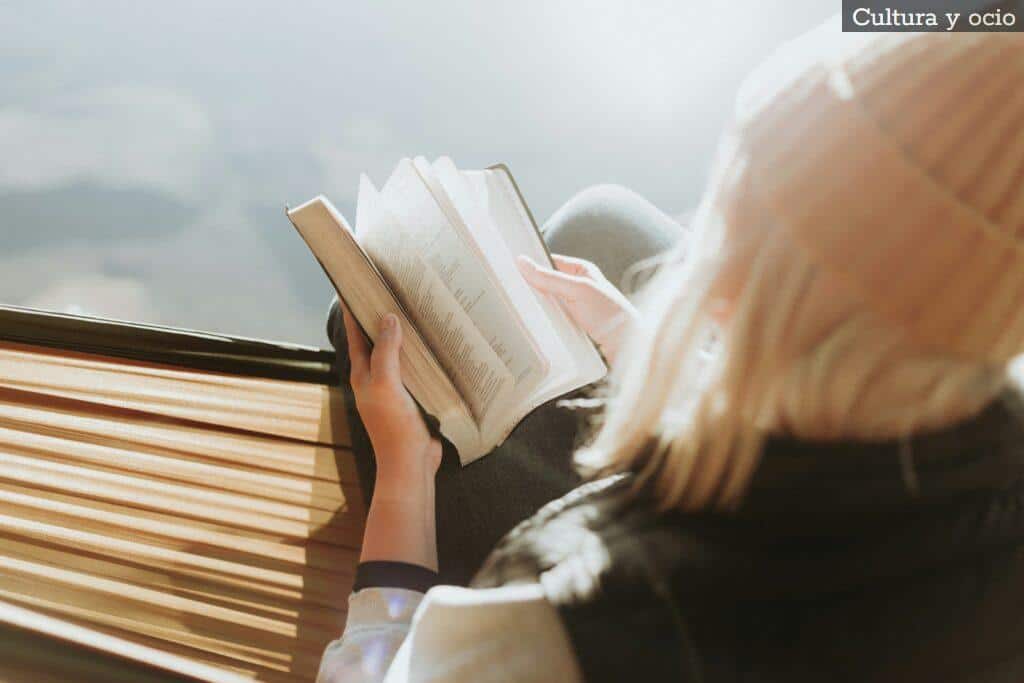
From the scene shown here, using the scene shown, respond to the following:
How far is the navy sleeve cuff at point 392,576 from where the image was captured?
0.65m

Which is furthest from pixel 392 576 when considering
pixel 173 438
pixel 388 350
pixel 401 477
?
pixel 173 438

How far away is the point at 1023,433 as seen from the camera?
1.35ft

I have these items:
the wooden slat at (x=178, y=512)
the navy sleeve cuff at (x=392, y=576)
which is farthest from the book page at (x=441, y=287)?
the wooden slat at (x=178, y=512)

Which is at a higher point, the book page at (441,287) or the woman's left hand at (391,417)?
the book page at (441,287)

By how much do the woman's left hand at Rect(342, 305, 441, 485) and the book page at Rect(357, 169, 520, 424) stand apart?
4cm

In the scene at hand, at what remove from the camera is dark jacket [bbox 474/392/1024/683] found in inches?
15.0

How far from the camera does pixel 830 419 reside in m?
0.39

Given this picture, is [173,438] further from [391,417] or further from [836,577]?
[836,577]

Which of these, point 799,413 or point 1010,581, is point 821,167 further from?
point 1010,581

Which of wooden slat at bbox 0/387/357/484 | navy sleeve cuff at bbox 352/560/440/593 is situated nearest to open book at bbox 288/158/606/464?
navy sleeve cuff at bbox 352/560/440/593

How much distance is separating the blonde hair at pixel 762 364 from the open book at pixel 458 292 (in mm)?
215

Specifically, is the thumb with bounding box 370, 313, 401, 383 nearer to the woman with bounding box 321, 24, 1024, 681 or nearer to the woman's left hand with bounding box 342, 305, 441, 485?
the woman's left hand with bounding box 342, 305, 441, 485

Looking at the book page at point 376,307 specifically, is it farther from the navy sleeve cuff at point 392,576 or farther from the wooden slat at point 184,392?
the wooden slat at point 184,392

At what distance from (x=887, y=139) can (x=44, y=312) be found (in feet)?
→ 3.77
